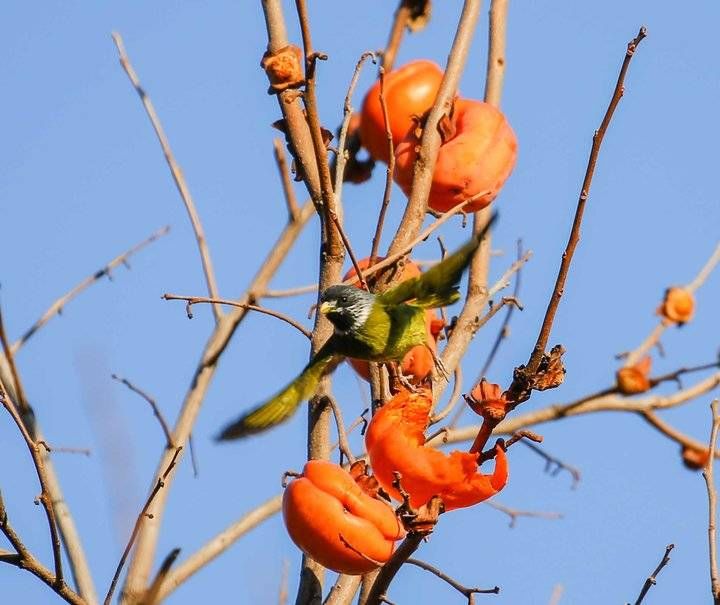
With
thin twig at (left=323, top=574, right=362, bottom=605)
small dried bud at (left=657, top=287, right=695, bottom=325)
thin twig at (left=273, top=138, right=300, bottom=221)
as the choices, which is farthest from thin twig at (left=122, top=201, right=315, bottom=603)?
small dried bud at (left=657, top=287, right=695, bottom=325)

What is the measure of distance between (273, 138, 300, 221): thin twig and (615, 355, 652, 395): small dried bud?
57.2 inches

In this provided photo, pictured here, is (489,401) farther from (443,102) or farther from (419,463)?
(443,102)

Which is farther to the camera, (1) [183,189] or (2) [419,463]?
(1) [183,189]

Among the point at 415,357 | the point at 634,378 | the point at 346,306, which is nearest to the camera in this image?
the point at 346,306

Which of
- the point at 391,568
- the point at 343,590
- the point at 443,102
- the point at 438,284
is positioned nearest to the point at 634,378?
the point at 438,284

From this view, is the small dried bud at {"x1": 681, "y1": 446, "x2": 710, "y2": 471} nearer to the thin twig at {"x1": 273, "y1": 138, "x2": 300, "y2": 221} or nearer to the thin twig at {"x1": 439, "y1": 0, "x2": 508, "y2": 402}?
the thin twig at {"x1": 439, "y1": 0, "x2": 508, "y2": 402}

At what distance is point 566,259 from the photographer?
2.34 meters

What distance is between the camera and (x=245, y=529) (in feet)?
13.6

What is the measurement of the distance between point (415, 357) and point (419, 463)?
1590 mm

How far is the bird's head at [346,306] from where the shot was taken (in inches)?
139

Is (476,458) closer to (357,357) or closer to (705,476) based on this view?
(705,476)

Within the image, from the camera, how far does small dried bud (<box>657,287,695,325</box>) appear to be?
5016mm

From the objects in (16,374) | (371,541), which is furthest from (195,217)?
(371,541)

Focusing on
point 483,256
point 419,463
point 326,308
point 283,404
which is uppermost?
point 483,256
